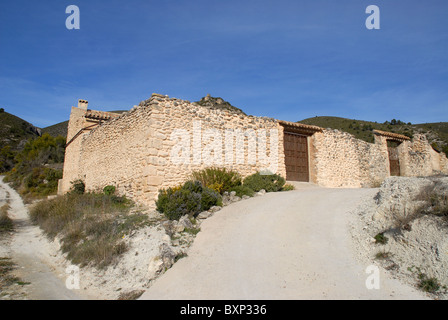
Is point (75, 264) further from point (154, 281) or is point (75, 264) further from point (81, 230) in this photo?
point (154, 281)

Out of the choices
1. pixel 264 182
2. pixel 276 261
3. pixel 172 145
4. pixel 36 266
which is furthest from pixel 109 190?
pixel 276 261

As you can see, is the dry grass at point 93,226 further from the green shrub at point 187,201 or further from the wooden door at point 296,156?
the wooden door at point 296,156

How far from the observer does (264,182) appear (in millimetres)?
11297

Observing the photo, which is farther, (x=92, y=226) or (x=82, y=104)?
(x=82, y=104)

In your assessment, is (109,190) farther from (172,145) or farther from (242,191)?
(242,191)

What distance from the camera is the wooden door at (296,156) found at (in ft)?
47.1

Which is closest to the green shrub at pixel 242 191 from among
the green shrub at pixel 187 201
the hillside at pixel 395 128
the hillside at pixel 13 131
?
the green shrub at pixel 187 201

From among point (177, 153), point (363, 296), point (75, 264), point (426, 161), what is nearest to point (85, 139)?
point (177, 153)

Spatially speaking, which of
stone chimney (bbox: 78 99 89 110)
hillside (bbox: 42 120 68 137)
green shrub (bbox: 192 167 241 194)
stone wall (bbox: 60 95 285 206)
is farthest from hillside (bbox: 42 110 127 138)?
green shrub (bbox: 192 167 241 194)

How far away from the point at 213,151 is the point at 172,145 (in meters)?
1.90

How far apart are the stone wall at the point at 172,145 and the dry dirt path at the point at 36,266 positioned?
127 inches

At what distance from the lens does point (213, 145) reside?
11.7 metres

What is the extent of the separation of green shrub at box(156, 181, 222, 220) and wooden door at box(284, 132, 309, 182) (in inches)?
258

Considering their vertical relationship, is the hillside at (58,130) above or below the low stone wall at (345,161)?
above
